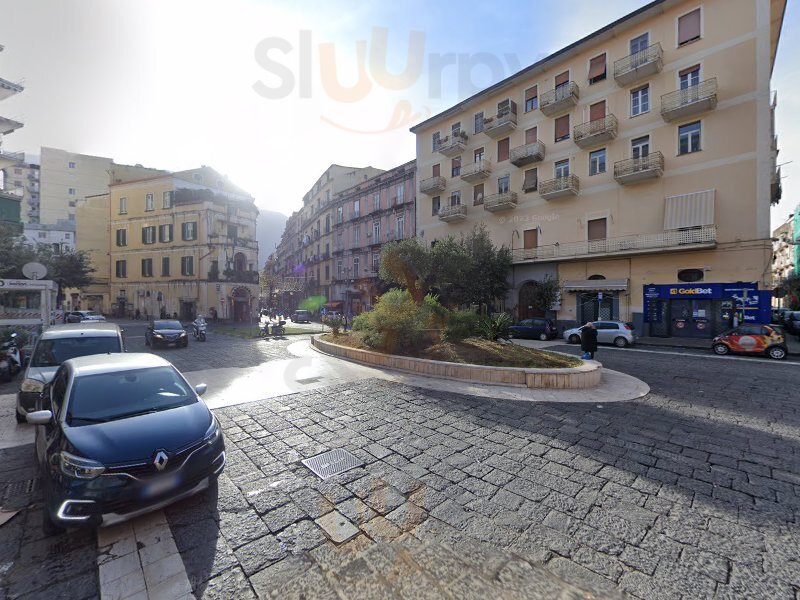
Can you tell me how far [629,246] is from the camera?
67.4 feet

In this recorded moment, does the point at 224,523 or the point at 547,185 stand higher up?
the point at 547,185

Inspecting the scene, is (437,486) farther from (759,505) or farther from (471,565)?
(759,505)

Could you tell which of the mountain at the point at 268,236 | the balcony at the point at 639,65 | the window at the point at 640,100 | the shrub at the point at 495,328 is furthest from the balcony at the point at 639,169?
the mountain at the point at 268,236

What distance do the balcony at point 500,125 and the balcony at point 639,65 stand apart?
701cm

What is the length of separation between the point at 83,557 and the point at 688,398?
33.5ft

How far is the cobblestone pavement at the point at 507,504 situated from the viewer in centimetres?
262

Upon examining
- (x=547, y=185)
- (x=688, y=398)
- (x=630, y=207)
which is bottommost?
(x=688, y=398)

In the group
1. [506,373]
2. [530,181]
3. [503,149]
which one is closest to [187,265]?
[503,149]

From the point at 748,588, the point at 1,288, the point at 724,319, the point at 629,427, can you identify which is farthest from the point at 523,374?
the point at 724,319

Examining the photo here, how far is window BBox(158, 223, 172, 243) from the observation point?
37625 millimetres

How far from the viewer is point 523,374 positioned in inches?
318

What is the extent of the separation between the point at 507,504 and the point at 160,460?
3.43 m

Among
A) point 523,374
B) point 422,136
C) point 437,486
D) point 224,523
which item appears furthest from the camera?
point 422,136

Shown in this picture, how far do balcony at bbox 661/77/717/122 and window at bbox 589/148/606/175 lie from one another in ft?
11.5
